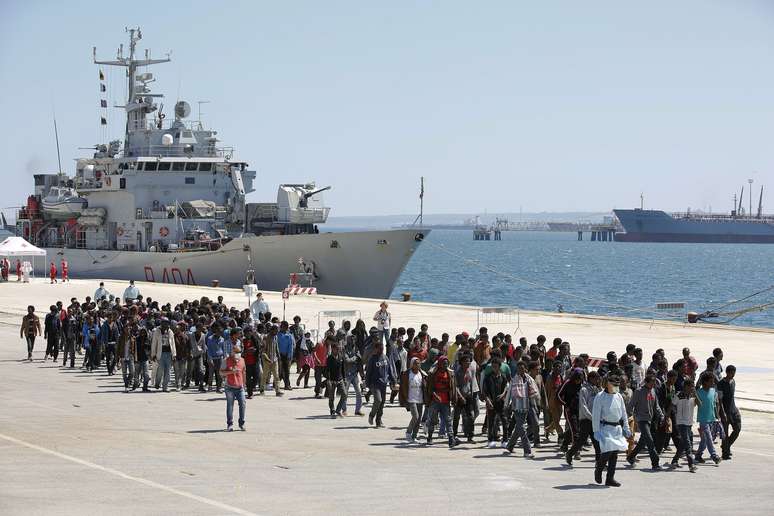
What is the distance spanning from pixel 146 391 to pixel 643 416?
31.4ft

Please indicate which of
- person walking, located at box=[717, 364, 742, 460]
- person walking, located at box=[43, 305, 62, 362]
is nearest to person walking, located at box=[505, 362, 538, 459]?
person walking, located at box=[717, 364, 742, 460]

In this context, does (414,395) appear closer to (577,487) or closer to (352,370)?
(352,370)

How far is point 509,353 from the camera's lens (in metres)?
16.5

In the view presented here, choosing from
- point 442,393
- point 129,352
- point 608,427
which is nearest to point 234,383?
point 442,393

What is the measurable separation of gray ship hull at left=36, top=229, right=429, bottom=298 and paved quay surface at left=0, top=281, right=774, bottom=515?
81.8ft

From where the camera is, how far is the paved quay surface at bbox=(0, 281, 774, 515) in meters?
11.6

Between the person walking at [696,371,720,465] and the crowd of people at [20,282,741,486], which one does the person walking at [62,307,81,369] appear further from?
the person walking at [696,371,720,465]

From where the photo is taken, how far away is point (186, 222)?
50938 millimetres

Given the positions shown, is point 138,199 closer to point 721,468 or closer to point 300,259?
point 300,259

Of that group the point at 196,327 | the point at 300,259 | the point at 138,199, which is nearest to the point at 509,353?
the point at 196,327

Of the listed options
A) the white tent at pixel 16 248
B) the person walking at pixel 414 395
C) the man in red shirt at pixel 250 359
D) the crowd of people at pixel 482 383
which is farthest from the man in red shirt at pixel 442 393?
the white tent at pixel 16 248

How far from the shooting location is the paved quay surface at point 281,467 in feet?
38.1

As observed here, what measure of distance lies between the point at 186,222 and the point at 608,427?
40.1 m

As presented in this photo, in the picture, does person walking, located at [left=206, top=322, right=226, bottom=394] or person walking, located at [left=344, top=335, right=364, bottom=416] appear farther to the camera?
person walking, located at [left=206, top=322, right=226, bottom=394]
